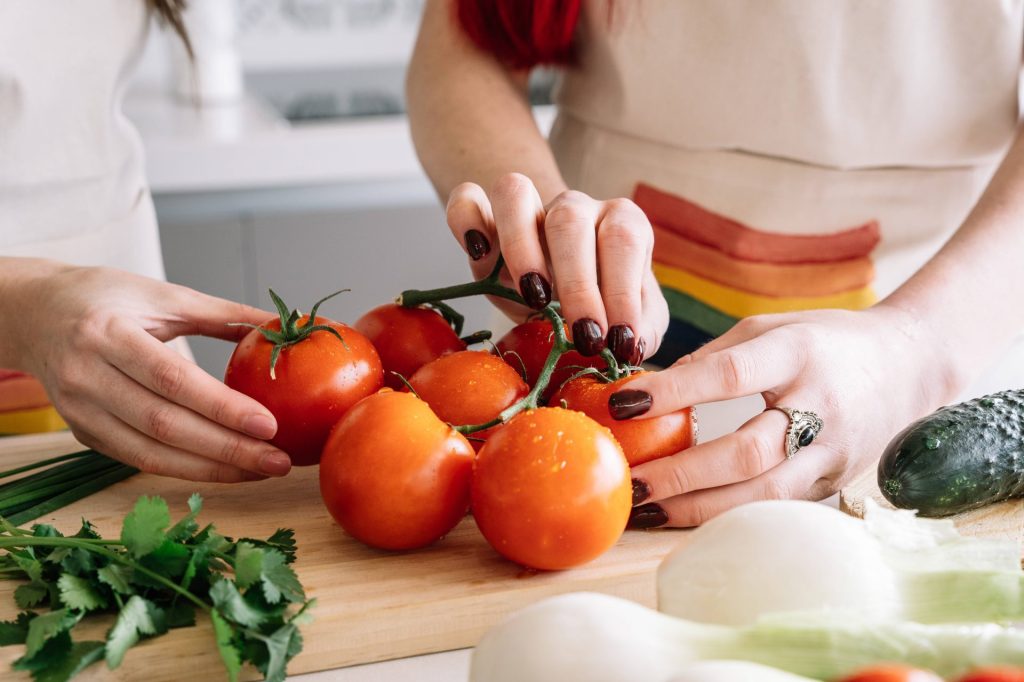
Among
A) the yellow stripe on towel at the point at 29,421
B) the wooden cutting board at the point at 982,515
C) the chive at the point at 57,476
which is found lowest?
the yellow stripe on towel at the point at 29,421

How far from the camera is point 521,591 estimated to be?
770mm

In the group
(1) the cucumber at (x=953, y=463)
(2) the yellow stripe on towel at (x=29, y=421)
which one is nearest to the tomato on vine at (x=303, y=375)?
(1) the cucumber at (x=953, y=463)

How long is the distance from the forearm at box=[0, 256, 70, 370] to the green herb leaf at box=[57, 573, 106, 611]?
0.34m

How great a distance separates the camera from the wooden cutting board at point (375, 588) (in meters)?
0.72

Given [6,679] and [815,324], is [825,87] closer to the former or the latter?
[815,324]

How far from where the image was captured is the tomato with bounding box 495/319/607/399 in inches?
36.2

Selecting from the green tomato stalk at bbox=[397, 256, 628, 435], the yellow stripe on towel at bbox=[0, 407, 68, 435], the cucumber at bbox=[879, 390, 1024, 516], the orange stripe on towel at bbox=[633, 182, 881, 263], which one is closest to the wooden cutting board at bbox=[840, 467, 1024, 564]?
the cucumber at bbox=[879, 390, 1024, 516]

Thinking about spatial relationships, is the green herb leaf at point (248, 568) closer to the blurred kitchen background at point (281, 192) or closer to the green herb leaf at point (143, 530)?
the green herb leaf at point (143, 530)

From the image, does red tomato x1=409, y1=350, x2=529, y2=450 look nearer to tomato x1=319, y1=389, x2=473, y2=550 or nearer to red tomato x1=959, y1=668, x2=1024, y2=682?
tomato x1=319, y1=389, x2=473, y2=550

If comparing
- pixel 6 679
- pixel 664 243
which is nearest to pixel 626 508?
pixel 6 679

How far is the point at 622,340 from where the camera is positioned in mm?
870

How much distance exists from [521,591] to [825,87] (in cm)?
80

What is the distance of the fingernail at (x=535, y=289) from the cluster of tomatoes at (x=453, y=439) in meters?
0.05

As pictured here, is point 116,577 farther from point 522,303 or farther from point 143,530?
point 522,303
